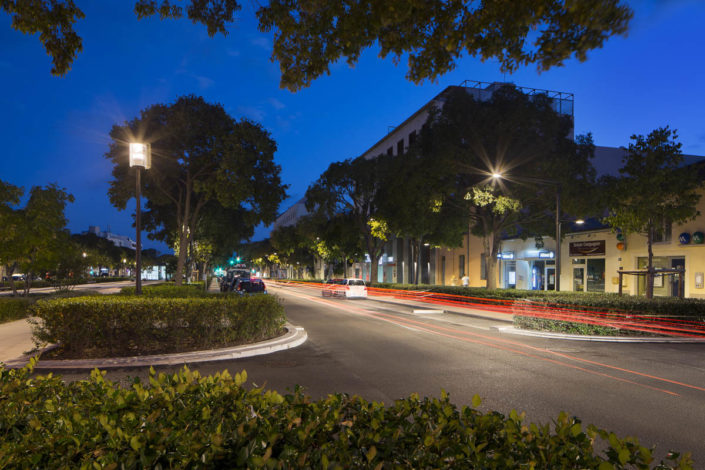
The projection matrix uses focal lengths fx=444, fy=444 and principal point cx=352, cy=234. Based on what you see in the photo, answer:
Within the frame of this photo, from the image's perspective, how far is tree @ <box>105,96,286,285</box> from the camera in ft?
71.6

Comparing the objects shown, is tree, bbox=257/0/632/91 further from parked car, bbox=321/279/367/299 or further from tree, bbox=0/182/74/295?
parked car, bbox=321/279/367/299

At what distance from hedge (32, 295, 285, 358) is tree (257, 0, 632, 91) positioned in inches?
285

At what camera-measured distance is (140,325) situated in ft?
35.3

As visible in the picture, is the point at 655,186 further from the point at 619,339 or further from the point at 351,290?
the point at 351,290

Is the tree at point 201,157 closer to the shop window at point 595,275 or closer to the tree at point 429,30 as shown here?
the tree at point 429,30

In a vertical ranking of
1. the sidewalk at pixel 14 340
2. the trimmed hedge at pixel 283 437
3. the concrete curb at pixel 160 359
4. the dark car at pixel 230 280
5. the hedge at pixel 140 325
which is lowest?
the dark car at pixel 230 280

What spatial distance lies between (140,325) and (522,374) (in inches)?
349

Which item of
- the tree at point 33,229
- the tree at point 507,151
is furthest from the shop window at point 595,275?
the tree at point 33,229

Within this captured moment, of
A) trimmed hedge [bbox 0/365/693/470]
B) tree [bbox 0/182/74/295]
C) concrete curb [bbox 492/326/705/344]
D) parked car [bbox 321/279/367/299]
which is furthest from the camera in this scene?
parked car [bbox 321/279/367/299]

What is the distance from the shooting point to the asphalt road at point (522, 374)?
6.57 m

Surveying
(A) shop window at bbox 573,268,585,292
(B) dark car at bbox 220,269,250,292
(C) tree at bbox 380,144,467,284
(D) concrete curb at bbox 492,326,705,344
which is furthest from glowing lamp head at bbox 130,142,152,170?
(A) shop window at bbox 573,268,585,292

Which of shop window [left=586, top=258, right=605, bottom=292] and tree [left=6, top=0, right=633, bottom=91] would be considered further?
shop window [left=586, top=258, right=605, bottom=292]

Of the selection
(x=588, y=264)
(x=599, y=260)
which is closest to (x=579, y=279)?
(x=588, y=264)

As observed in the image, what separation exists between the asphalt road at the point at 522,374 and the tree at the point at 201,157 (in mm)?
10495
